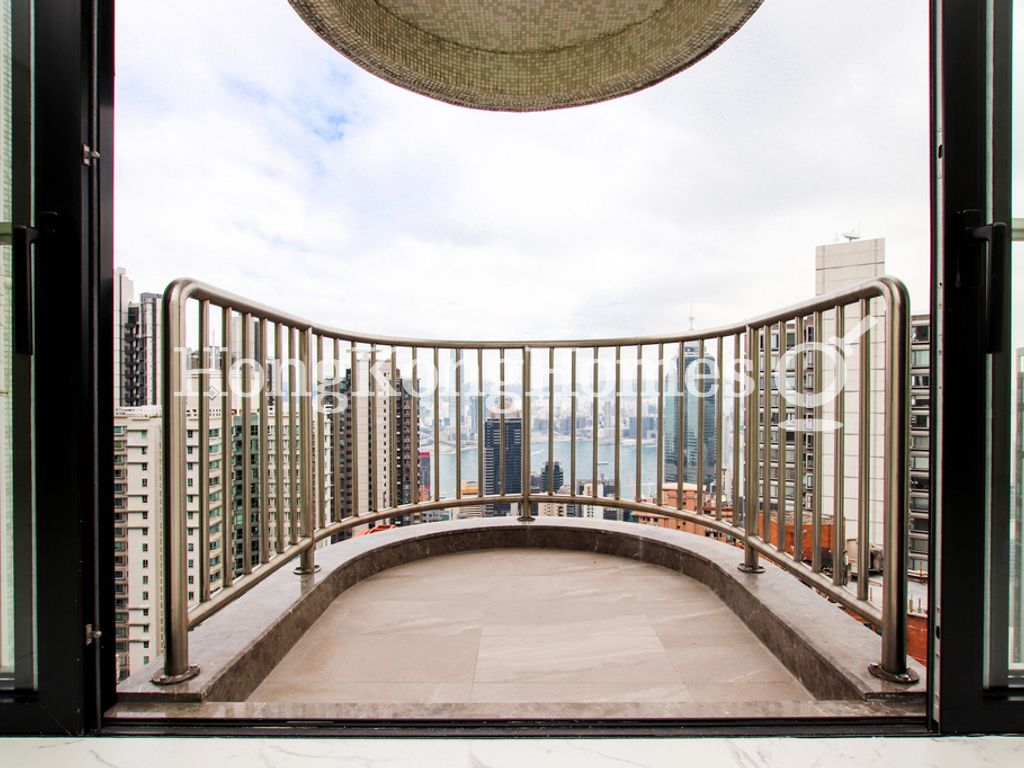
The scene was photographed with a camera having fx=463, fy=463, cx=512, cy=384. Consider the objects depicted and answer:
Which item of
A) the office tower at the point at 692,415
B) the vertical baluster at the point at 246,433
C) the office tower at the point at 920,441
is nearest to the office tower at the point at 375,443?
the vertical baluster at the point at 246,433

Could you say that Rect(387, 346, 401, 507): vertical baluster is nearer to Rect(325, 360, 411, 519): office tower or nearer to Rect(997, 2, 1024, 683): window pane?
Rect(325, 360, 411, 519): office tower

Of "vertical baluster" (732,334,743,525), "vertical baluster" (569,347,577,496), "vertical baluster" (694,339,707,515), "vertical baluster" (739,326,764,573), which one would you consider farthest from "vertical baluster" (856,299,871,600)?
"vertical baluster" (569,347,577,496)

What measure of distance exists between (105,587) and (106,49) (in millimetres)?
1237

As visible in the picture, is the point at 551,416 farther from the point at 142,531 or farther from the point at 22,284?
the point at 22,284

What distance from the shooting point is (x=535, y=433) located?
275 centimetres

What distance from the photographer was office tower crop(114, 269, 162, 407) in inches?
44.4

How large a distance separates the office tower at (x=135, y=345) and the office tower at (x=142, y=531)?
6 cm

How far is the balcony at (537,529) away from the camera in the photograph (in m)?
1.16

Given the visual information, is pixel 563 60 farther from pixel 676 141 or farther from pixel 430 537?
pixel 676 141

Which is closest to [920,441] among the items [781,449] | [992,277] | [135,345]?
[992,277]

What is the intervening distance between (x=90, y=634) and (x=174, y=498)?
310 millimetres

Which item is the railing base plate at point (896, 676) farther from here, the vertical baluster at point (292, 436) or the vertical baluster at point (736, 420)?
the vertical baluster at point (292, 436)

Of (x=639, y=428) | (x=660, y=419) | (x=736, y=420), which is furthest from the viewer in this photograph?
(x=639, y=428)

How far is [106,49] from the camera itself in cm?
107
